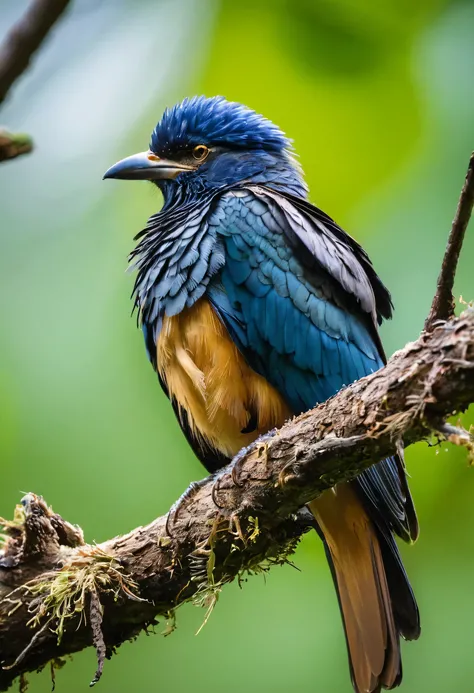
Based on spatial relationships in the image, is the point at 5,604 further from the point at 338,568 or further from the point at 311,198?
the point at 311,198

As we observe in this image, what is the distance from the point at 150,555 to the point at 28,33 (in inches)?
100

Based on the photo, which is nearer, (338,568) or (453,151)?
(338,568)

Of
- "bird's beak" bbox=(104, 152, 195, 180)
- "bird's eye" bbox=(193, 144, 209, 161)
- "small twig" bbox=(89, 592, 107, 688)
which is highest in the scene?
"bird's eye" bbox=(193, 144, 209, 161)

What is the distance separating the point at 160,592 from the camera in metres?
3.37

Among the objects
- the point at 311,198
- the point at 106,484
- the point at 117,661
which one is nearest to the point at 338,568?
the point at 106,484

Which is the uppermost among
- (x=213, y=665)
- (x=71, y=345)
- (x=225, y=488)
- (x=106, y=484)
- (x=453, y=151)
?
(x=453, y=151)

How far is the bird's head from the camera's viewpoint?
450 cm

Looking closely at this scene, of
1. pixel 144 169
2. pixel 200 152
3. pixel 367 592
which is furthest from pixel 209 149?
pixel 367 592

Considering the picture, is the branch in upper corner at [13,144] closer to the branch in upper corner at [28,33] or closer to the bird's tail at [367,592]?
the branch in upper corner at [28,33]

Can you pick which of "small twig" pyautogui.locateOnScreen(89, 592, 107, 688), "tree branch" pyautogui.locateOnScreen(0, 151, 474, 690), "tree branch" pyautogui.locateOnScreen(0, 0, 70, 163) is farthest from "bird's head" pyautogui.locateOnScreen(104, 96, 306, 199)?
"tree branch" pyautogui.locateOnScreen(0, 0, 70, 163)

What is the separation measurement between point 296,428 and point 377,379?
0.45m

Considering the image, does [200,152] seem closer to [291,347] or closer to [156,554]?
[291,347]

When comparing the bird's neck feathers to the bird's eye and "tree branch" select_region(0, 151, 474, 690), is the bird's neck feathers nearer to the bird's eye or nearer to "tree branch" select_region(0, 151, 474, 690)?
the bird's eye

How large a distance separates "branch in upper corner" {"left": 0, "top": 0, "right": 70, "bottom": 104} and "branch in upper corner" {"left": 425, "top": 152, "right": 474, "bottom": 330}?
1173 millimetres
